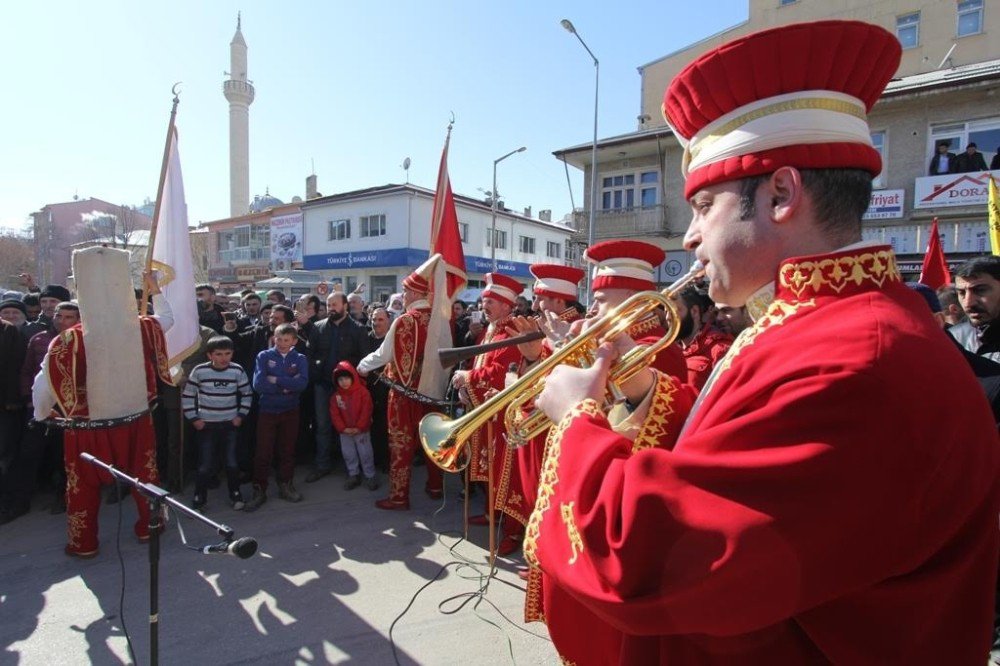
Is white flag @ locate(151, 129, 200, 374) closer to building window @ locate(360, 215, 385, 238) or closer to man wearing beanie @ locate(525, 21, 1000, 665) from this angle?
man wearing beanie @ locate(525, 21, 1000, 665)

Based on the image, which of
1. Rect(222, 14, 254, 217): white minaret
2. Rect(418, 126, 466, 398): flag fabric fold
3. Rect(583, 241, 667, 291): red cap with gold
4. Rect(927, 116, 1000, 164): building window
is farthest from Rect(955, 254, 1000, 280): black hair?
Rect(222, 14, 254, 217): white minaret

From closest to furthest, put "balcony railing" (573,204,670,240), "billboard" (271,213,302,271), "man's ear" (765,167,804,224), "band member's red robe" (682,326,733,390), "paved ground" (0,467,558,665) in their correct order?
"man's ear" (765,167,804,224) → "paved ground" (0,467,558,665) → "band member's red robe" (682,326,733,390) → "balcony railing" (573,204,670,240) → "billboard" (271,213,302,271)

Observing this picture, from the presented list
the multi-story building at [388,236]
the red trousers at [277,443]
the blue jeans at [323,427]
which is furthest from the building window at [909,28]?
the red trousers at [277,443]

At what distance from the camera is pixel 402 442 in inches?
226

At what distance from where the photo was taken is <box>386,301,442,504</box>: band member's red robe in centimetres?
571

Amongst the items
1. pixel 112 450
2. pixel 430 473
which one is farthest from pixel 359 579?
pixel 112 450

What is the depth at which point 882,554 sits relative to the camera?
889 mm

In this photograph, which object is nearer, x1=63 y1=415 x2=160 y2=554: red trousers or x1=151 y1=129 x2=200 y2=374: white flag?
x1=63 y1=415 x2=160 y2=554: red trousers

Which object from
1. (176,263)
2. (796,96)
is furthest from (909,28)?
(796,96)

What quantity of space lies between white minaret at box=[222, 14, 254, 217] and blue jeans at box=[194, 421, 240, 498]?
5133 cm

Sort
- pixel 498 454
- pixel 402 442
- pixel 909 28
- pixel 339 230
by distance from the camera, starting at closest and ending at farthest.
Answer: pixel 498 454 → pixel 402 442 → pixel 909 28 → pixel 339 230

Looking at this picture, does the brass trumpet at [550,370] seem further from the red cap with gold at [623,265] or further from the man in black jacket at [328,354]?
the man in black jacket at [328,354]

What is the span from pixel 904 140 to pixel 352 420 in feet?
59.8

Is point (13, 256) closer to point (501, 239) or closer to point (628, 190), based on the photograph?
point (501, 239)
